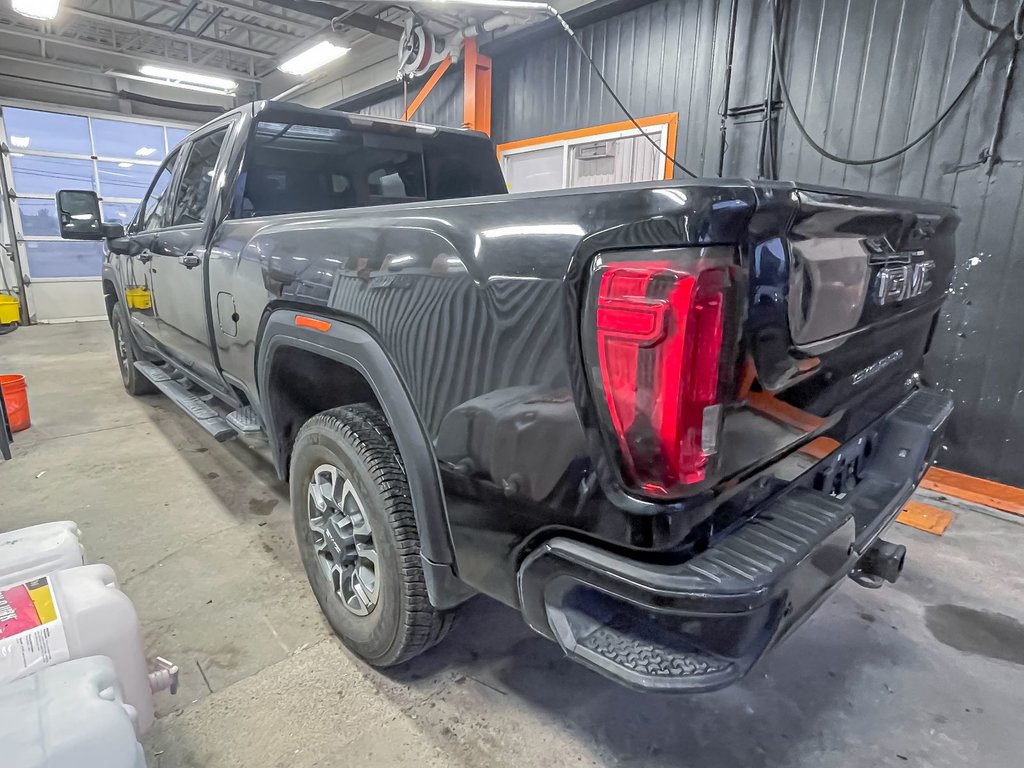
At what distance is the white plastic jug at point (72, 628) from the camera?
1.17 metres

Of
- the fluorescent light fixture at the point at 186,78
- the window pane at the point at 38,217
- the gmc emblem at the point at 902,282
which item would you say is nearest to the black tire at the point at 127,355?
the gmc emblem at the point at 902,282

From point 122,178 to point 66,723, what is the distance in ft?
40.9

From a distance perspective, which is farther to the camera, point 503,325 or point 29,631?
point 29,631

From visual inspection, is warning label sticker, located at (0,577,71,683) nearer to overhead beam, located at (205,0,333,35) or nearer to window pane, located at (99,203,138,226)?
overhead beam, located at (205,0,333,35)

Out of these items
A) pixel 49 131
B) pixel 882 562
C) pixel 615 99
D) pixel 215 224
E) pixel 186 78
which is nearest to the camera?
pixel 882 562

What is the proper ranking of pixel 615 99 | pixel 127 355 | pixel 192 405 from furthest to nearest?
pixel 615 99, pixel 127 355, pixel 192 405

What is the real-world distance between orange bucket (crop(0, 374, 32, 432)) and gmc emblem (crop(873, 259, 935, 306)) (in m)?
4.94

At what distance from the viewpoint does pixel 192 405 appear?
9.68 feet

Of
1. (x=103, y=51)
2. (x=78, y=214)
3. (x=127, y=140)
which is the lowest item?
(x=78, y=214)

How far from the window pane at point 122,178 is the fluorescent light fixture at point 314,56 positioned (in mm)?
4219

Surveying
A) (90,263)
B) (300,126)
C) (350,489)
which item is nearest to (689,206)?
→ (350,489)

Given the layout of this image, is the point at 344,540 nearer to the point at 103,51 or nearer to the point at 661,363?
the point at 661,363

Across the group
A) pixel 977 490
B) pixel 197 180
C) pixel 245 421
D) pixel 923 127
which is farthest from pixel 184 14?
pixel 977 490

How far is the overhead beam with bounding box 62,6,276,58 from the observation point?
7145 mm
